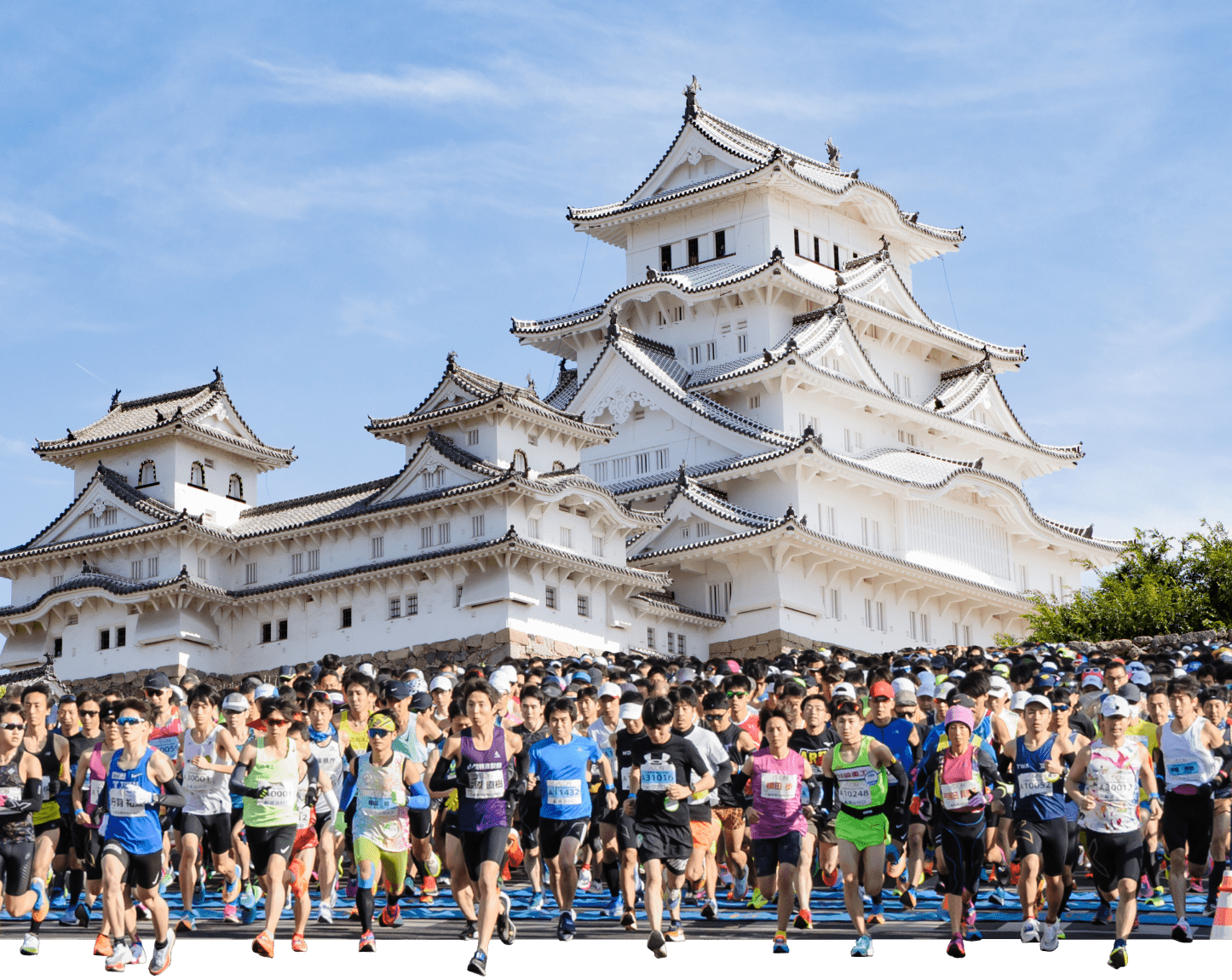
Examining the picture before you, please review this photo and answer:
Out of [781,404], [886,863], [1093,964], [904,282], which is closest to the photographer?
[1093,964]

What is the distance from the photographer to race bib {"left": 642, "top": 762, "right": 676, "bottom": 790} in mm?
14859

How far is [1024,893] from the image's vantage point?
47.3 ft

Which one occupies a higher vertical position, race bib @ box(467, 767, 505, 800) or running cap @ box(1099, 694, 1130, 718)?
running cap @ box(1099, 694, 1130, 718)

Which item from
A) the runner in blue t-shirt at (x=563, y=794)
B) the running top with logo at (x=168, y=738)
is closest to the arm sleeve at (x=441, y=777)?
the runner in blue t-shirt at (x=563, y=794)

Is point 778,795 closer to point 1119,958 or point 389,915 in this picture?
point 1119,958

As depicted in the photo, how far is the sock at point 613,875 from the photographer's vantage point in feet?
56.1

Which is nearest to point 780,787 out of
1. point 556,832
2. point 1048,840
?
point 556,832

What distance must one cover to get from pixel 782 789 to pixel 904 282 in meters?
46.7

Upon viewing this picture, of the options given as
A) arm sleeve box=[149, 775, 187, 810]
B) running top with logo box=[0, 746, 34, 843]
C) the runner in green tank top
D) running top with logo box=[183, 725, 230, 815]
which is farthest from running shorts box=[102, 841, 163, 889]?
the runner in green tank top

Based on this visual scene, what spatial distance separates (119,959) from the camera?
14.0m

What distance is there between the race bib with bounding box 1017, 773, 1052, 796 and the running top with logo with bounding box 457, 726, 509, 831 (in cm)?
417

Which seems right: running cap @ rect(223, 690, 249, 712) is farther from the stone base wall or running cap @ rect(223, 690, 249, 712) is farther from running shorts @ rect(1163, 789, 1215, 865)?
the stone base wall

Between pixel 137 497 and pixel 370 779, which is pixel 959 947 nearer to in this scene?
pixel 370 779

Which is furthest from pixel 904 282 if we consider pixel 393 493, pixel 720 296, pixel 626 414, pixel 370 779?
pixel 370 779
